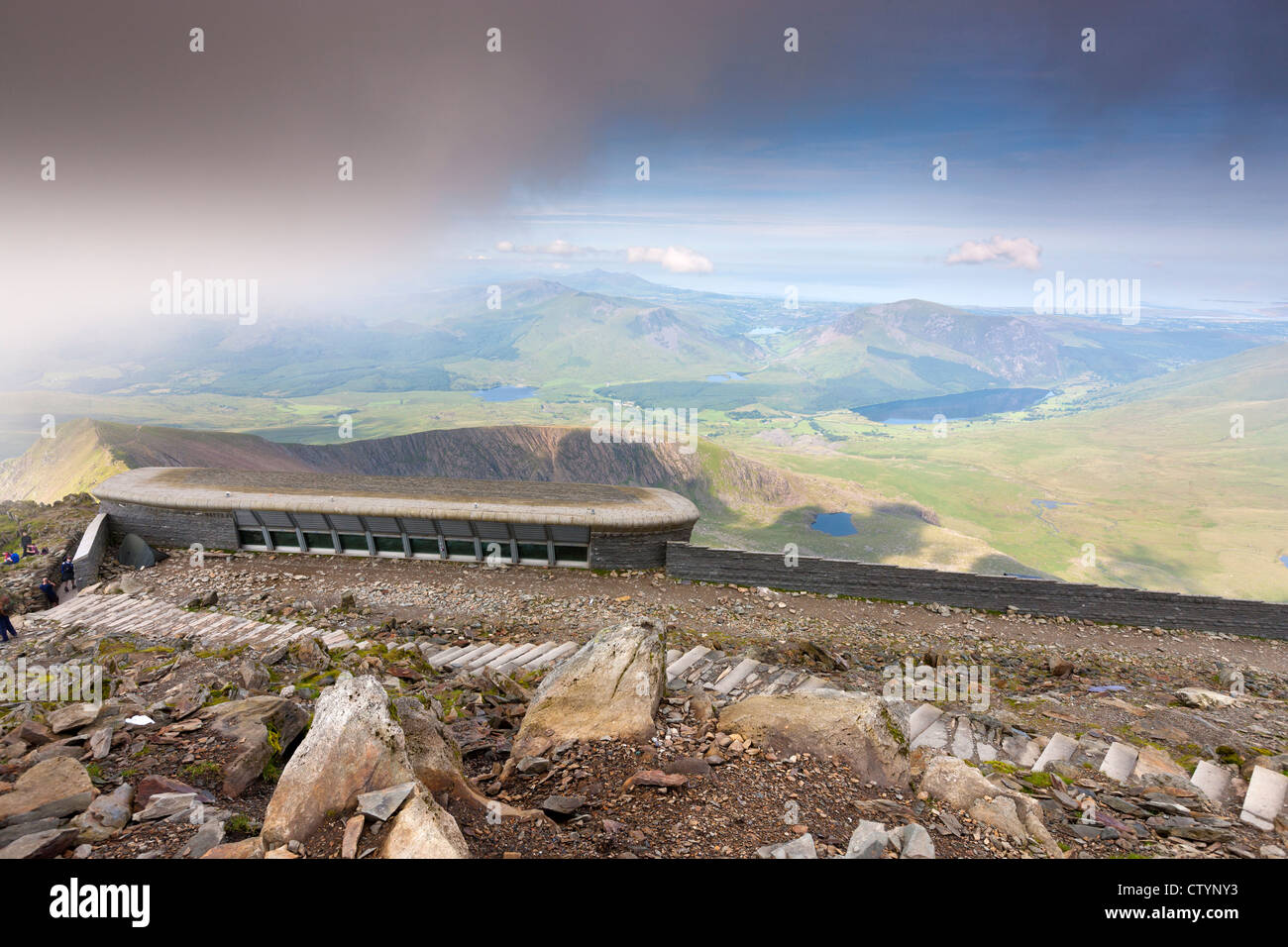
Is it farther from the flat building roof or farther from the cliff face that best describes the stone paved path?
the cliff face

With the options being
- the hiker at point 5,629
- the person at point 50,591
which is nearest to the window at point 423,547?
the hiker at point 5,629

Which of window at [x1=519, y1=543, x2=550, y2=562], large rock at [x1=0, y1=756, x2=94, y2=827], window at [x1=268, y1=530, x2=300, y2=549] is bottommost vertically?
window at [x1=519, y1=543, x2=550, y2=562]

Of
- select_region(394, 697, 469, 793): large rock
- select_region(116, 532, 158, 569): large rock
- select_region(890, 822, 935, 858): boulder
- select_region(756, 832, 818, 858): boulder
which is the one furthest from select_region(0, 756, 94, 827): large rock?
select_region(116, 532, 158, 569): large rock

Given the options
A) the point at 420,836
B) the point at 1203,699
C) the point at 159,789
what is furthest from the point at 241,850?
the point at 1203,699

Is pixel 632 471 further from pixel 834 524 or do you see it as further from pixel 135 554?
pixel 135 554

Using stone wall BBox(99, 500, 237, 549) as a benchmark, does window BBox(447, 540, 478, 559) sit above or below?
below

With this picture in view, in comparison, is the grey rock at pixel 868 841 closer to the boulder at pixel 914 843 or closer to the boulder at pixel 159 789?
the boulder at pixel 914 843
